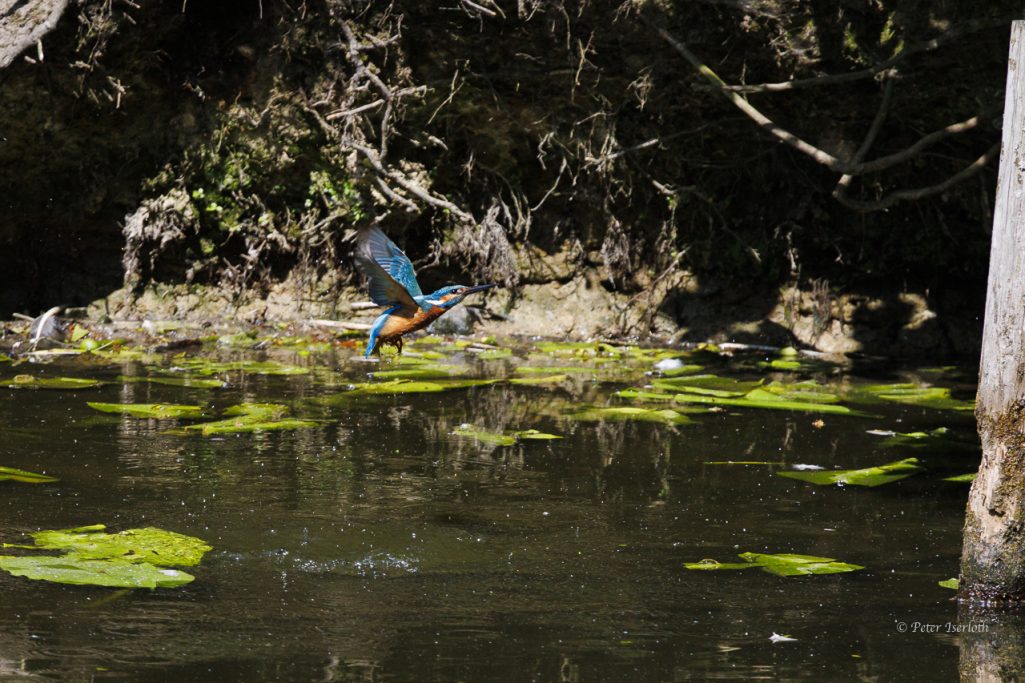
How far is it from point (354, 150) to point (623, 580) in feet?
21.1

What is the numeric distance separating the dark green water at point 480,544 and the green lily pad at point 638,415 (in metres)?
0.05

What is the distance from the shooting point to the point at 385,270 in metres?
5.37

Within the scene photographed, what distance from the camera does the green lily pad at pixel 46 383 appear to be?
22.7ft

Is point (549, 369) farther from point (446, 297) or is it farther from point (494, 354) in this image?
point (446, 297)

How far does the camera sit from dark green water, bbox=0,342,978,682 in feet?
10.4

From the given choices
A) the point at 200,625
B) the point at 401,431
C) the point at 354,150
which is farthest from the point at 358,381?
the point at 200,625

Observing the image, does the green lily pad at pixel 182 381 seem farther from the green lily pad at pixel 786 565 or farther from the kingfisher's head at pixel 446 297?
the green lily pad at pixel 786 565

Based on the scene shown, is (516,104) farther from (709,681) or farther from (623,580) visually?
(709,681)

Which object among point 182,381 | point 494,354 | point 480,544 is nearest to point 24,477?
point 480,544

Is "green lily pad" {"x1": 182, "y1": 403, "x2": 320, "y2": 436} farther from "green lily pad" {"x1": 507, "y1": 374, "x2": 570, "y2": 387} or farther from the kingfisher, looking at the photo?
"green lily pad" {"x1": 507, "y1": 374, "x2": 570, "y2": 387}

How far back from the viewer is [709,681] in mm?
3051
